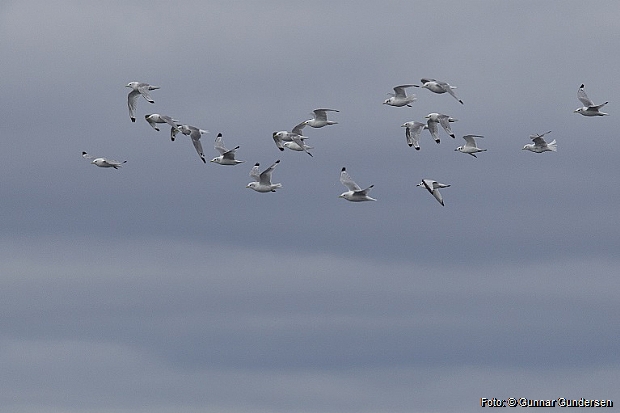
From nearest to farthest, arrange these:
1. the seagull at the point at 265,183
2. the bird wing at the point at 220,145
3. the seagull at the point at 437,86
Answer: the seagull at the point at 437,86, the seagull at the point at 265,183, the bird wing at the point at 220,145

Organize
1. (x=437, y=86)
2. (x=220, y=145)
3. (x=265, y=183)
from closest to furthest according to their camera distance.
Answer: (x=437, y=86)
(x=265, y=183)
(x=220, y=145)

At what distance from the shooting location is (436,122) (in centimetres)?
8131

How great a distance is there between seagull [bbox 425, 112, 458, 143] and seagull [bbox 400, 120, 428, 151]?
4.13 ft

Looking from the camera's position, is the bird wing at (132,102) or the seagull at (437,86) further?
the bird wing at (132,102)

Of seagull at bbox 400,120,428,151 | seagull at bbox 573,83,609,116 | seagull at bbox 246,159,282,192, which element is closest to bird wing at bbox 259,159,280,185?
seagull at bbox 246,159,282,192

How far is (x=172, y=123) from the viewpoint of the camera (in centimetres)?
8088

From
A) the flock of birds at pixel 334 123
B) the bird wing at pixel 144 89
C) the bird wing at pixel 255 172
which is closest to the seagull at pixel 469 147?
the flock of birds at pixel 334 123

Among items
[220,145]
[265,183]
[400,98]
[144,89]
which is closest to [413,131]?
[400,98]

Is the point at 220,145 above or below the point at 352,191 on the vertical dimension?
above

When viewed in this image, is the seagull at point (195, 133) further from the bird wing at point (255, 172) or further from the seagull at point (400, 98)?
the seagull at point (400, 98)

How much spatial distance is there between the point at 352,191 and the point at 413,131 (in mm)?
4480

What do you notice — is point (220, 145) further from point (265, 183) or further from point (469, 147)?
point (469, 147)

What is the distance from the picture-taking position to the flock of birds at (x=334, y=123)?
8012cm

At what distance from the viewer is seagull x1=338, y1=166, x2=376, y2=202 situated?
79.4 metres
